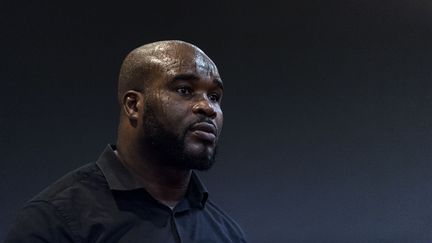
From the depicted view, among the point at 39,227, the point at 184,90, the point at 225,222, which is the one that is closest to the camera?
the point at 39,227

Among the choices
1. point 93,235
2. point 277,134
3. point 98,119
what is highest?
point 277,134

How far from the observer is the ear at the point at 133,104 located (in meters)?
0.70

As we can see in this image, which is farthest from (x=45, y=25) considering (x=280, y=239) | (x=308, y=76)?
(x=280, y=239)

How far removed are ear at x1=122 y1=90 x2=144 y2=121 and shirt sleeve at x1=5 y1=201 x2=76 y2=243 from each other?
0.16 m

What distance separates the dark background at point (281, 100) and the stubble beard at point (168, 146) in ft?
2.31

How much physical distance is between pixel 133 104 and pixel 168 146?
83 millimetres

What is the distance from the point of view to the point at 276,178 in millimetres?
1423

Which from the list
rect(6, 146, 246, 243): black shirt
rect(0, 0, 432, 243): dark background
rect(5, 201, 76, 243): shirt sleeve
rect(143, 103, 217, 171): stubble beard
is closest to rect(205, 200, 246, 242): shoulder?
rect(6, 146, 246, 243): black shirt

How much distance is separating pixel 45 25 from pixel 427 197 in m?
1.14

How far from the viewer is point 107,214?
630 mm

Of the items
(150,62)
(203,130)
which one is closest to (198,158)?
(203,130)

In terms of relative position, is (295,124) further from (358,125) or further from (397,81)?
(397,81)

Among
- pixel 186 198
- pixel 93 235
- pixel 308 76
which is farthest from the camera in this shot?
pixel 308 76

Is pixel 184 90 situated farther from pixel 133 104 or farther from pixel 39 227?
pixel 39 227
